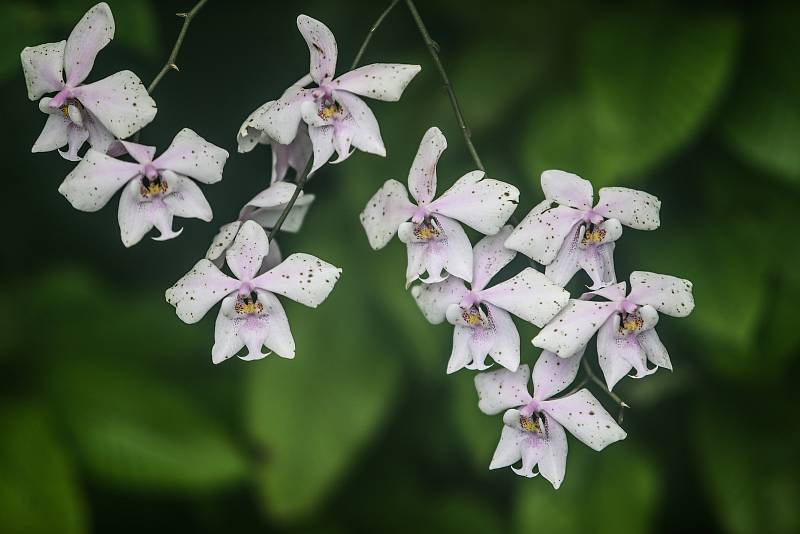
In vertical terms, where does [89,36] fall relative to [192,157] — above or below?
above

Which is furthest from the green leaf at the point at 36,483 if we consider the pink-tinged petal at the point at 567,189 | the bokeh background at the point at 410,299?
the pink-tinged petal at the point at 567,189

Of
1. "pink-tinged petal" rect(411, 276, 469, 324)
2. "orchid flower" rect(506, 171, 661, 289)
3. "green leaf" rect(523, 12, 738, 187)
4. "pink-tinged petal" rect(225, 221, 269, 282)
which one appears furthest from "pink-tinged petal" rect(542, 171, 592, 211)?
"green leaf" rect(523, 12, 738, 187)

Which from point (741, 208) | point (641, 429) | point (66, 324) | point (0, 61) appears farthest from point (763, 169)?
point (66, 324)

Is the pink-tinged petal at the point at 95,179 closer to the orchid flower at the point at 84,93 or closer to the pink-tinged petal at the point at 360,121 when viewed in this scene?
the orchid flower at the point at 84,93

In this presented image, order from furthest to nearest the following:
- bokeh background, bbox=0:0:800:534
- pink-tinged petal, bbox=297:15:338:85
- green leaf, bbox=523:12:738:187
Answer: bokeh background, bbox=0:0:800:534 < green leaf, bbox=523:12:738:187 < pink-tinged petal, bbox=297:15:338:85

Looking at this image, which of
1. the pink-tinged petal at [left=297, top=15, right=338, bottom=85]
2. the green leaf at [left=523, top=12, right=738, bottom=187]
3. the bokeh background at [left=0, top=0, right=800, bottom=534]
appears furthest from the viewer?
the bokeh background at [left=0, top=0, right=800, bottom=534]

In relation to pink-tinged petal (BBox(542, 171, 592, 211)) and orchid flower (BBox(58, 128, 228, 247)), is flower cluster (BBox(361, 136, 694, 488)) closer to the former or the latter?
pink-tinged petal (BBox(542, 171, 592, 211))

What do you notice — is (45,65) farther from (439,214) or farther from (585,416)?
(585,416)

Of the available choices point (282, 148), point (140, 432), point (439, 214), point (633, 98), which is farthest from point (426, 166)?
point (140, 432)
